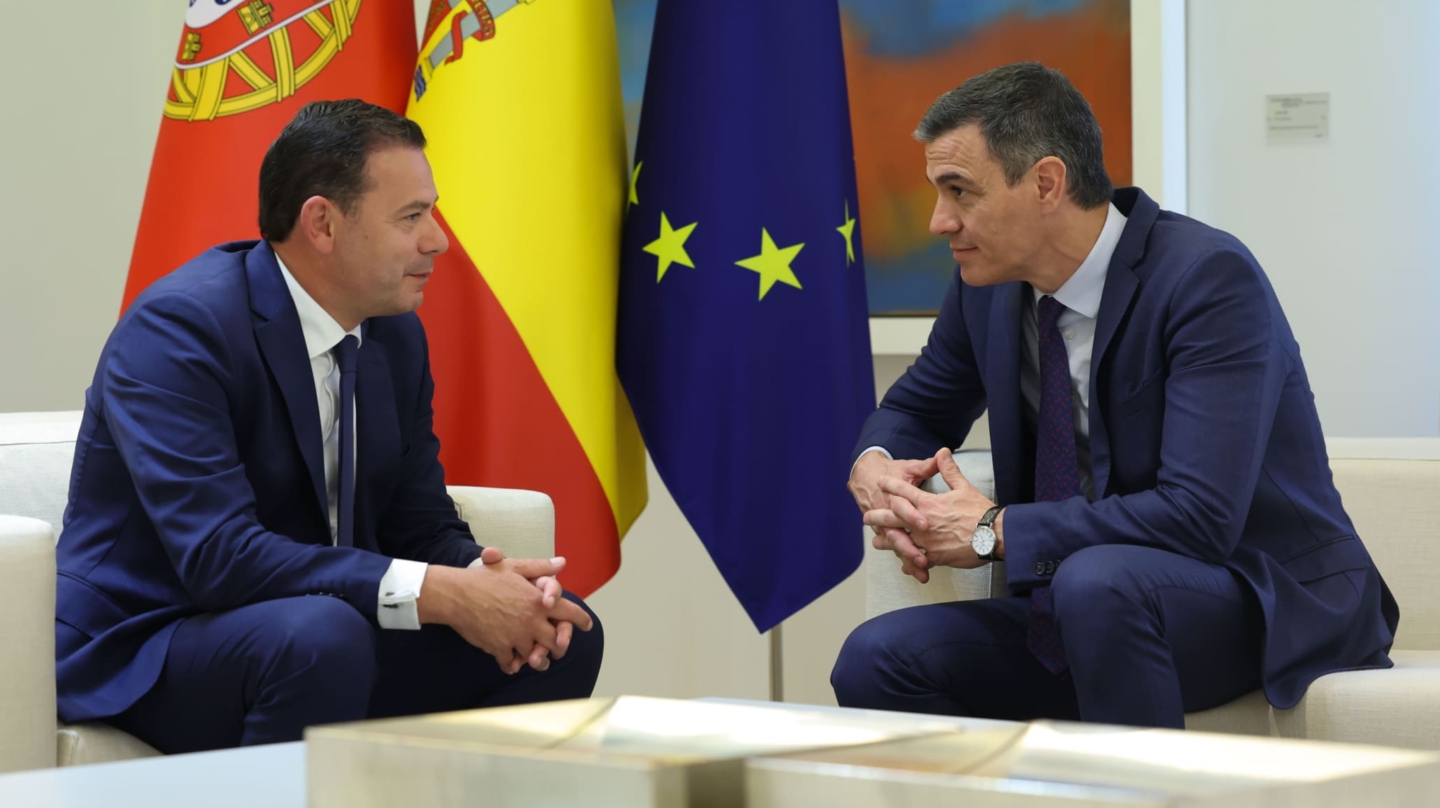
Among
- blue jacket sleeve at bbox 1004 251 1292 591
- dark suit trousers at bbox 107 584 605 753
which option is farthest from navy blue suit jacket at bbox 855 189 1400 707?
dark suit trousers at bbox 107 584 605 753

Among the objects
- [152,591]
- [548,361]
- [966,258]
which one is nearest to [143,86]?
[548,361]

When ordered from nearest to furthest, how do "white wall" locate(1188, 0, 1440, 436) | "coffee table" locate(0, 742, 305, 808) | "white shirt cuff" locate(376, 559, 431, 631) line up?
"coffee table" locate(0, 742, 305, 808), "white shirt cuff" locate(376, 559, 431, 631), "white wall" locate(1188, 0, 1440, 436)

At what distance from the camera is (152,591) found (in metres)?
2.01

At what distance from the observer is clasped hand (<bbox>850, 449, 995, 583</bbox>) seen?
2070 mm

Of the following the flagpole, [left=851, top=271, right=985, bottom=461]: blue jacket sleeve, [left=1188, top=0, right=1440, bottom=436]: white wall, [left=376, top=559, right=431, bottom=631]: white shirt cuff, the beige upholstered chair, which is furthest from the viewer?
[left=1188, top=0, right=1440, bottom=436]: white wall

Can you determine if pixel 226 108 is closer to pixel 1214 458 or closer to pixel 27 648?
pixel 27 648

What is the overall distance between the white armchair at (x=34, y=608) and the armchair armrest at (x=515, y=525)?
592mm

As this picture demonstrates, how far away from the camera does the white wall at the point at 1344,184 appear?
3.27m

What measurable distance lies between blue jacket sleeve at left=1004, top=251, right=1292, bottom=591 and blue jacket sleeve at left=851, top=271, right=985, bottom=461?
0.39 m

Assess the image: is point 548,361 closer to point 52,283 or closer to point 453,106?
point 453,106

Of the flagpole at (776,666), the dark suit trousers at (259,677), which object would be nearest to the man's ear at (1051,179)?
the dark suit trousers at (259,677)

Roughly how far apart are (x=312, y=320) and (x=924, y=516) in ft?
3.00

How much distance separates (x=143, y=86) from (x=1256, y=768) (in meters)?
3.43

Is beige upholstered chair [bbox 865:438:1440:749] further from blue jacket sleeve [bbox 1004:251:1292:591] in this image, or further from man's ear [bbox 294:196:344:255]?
man's ear [bbox 294:196:344:255]
